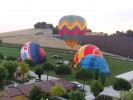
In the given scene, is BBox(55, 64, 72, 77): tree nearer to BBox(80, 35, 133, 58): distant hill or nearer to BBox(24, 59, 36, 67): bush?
BBox(24, 59, 36, 67): bush

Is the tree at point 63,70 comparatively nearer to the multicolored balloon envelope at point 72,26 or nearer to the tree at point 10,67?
the tree at point 10,67

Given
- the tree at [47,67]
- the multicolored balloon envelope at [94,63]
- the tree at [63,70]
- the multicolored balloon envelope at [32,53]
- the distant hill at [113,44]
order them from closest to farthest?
the tree at [63,70]
the tree at [47,67]
the multicolored balloon envelope at [94,63]
the multicolored balloon envelope at [32,53]
the distant hill at [113,44]

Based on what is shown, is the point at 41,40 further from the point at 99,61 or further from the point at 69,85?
the point at 69,85

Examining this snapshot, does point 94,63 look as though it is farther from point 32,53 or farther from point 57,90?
point 57,90

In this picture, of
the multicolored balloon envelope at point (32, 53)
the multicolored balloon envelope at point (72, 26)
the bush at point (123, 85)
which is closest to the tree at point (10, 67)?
the multicolored balloon envelope at point (32, 53)

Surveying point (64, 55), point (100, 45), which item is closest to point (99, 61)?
point (64, 55)

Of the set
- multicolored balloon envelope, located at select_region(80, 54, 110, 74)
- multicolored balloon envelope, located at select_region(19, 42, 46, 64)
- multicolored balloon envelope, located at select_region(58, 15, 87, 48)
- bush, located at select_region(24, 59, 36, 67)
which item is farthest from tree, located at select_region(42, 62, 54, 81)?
multicolored balloon envelope, located at select_region(58, 15, 87, 48)

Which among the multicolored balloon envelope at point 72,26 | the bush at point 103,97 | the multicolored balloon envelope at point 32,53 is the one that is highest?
the multicolored balloon envelope at point 72,26
